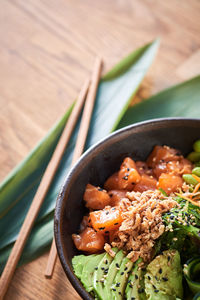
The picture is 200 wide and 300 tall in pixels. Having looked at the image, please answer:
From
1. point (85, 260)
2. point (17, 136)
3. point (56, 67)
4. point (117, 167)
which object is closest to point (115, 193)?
point (117, 167)

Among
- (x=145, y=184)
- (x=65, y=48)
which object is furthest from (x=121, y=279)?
(x=65, y=48)

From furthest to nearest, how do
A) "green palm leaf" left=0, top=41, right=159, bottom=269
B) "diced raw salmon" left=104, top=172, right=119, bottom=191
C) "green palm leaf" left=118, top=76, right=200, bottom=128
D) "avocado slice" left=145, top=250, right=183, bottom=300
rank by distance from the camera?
"green palm leaf" left=118, top=76, right=200, bottom=128
"green palm leaf" left=0, top=41, right=159, bottom=269
"diced raw salmon" left=104, top=172, right=119, bottom=191
"avocado slice" left=145, top=250, right=183, bottom=300

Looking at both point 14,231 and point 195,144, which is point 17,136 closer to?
point 14,231

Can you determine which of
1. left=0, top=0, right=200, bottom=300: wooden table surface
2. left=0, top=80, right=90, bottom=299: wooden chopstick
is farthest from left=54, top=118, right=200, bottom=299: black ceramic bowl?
left=0, top=0, right=200, bottom=300: wooden table surface

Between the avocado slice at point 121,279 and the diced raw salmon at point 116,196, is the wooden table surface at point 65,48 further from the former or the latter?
the avocado slice at point 121,279

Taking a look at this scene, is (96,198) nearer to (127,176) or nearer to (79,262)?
(127,176)

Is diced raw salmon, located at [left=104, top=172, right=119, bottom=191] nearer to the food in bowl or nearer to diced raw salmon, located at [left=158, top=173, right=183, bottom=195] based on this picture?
the food in bowl
